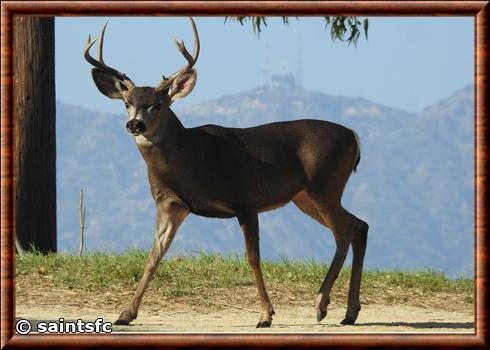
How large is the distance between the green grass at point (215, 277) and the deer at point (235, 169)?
6.75 ft

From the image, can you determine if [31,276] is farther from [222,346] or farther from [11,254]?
[222,346]

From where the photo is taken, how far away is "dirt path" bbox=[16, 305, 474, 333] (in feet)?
34.9

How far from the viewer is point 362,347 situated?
8.12 meters

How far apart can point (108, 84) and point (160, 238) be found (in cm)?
150

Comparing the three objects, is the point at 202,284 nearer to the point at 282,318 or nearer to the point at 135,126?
the point at 282,318

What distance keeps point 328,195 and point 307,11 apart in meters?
2.75

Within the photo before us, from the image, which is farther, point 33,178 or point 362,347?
point 33,178

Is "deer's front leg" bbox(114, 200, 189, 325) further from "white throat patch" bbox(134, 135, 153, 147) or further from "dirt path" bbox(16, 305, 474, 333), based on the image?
"white throat patch" bbox(134, 135, 153, 147)

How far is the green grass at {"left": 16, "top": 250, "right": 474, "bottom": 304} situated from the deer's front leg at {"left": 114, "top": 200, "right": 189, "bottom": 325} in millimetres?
2069

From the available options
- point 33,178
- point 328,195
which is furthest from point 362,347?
point 33,178

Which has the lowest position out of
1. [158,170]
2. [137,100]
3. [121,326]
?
[121,326]

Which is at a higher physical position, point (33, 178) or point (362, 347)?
point (33, 178)

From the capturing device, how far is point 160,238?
1056cm

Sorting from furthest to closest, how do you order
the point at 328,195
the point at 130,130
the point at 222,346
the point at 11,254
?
1. the point at 328,195
2. the point at 130,130
3. the point at 11,254
4. the point at 222,346
